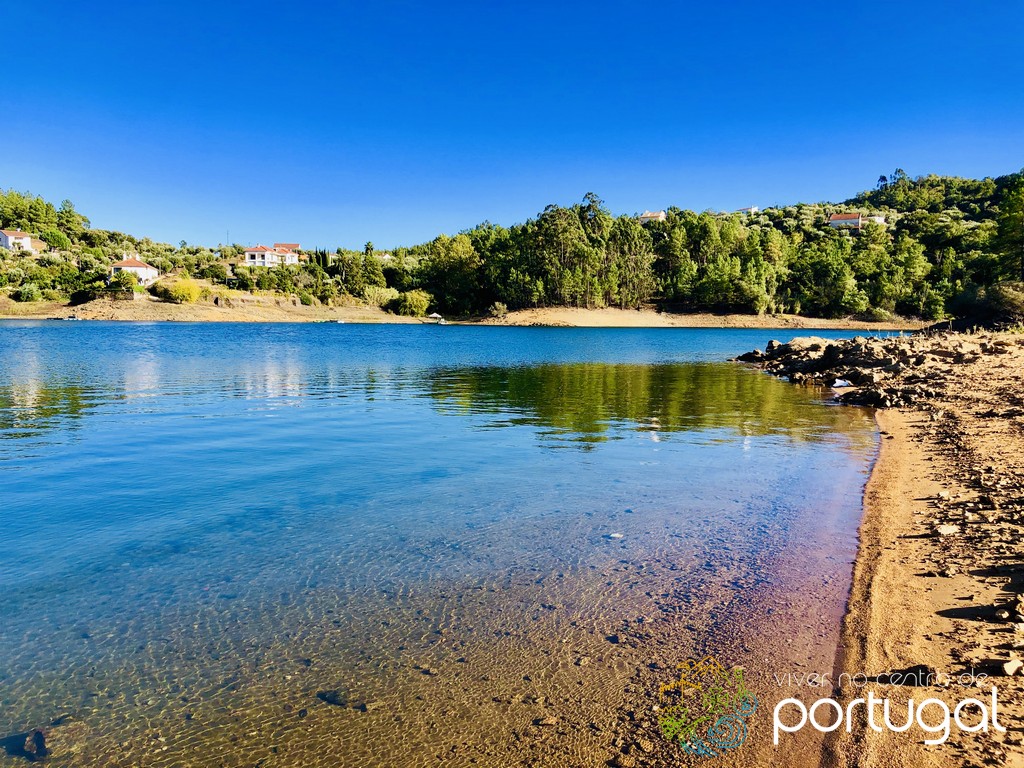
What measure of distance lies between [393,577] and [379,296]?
118380 millimetres

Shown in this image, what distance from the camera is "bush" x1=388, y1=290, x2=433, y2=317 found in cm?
11769

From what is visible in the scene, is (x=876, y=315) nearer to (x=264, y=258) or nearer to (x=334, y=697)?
(x=334, y=697)

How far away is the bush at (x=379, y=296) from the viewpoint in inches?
4729

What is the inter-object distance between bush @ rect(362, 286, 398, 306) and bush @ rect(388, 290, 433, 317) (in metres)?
1.06

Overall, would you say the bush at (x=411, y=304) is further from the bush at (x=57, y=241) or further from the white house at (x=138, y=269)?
the bush at (x=57, y=241)

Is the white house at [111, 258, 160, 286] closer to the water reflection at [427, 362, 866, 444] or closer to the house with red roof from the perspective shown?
the house with red roof

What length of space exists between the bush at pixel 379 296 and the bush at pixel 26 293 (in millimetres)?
53281

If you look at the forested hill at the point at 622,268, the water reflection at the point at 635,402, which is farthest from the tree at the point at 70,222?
the water reflection at the point at 635,402

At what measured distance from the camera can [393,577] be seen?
6746 millimetres

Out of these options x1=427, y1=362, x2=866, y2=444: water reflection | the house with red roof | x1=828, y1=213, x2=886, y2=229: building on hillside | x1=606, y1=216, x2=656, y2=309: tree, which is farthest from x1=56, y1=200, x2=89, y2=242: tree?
x1=828, y1=213, x2=886, y2=229: building on hillside

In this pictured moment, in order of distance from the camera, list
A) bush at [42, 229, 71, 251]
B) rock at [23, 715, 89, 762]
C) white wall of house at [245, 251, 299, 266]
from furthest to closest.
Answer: white wall of house at [245, 251, 299, 266]
bush at [42, 229, 71, 251]
rock at [23, 715, 89, 762]

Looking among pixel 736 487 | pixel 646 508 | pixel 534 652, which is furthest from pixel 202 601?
pixel 736 487

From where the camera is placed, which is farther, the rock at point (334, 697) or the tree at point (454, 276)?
the tree at point (454, 276)

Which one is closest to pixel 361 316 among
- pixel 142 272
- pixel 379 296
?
pixel 379 296
